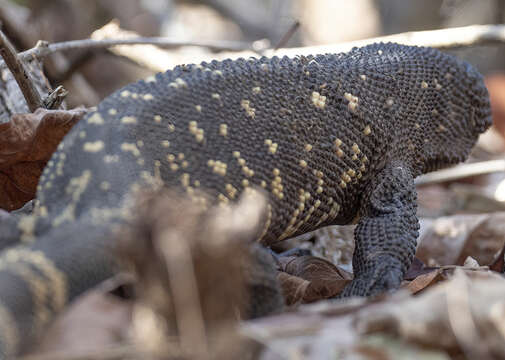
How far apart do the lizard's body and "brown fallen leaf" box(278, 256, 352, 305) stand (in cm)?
11

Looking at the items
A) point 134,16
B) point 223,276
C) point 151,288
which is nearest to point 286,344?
point 223,276

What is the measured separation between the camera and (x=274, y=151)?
2422mm

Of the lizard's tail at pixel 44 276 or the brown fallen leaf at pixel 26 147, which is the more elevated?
the brown fallen leaf at pixel 26 147

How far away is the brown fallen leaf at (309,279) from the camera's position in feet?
7.55

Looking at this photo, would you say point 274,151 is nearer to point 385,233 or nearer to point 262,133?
point 262,133

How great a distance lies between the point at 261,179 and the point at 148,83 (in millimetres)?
520

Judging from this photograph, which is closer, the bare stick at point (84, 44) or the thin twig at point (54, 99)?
the thin twig at point (54, 99)

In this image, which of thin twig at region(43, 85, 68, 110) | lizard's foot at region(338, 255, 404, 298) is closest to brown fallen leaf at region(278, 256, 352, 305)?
lizard's foot at region(338, 255, 404, 298)

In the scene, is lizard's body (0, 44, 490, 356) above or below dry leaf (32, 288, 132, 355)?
above

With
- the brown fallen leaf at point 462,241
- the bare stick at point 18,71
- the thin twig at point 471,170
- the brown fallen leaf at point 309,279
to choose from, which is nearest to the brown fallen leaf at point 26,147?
the bare stick at point 18,71

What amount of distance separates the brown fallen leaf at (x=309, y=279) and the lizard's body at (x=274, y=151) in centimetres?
11

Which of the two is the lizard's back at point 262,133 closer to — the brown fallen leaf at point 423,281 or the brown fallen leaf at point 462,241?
the brown fallen leaf at point 423,281

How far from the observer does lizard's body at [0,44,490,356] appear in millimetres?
1823

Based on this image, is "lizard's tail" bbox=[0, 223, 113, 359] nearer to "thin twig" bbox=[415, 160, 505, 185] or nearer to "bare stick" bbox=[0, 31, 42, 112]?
"bare stick" bbox=[0, 31, 42, 112]
